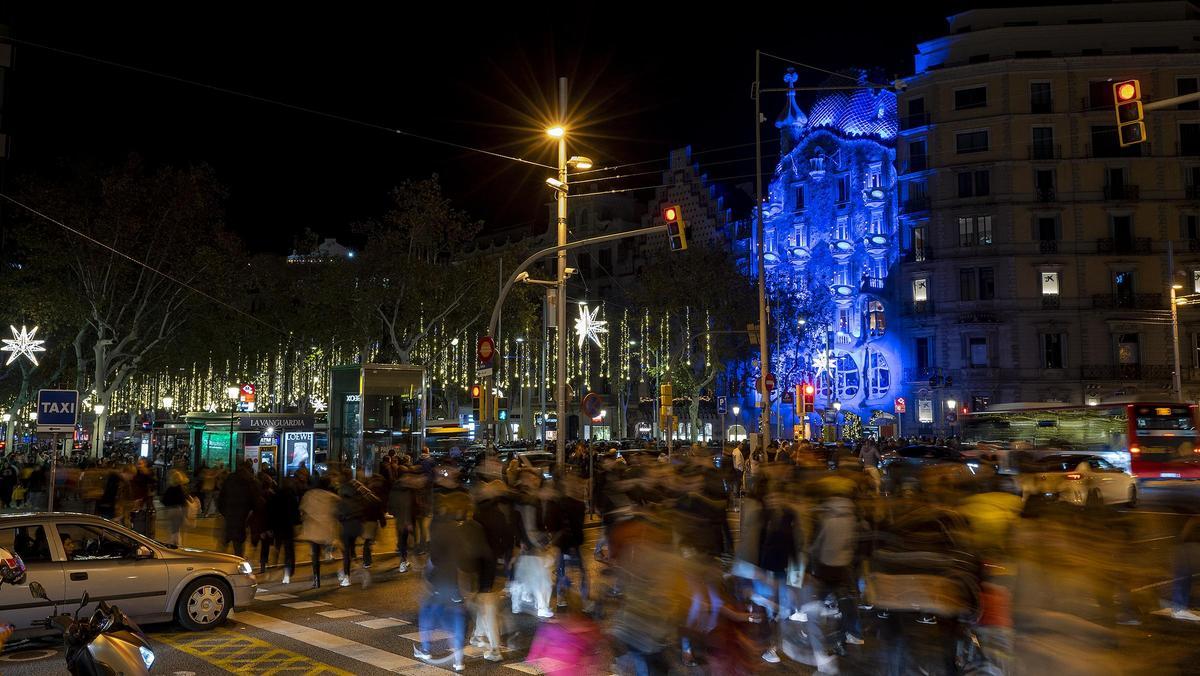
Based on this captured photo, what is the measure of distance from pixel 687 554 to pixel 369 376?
2189 cm

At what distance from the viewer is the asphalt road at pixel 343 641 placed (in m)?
8.96

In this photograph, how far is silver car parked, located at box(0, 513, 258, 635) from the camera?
390 inches

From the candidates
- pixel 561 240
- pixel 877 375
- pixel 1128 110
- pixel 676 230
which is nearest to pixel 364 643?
pixel 676 230

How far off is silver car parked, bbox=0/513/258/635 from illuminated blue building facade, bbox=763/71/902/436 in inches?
1750

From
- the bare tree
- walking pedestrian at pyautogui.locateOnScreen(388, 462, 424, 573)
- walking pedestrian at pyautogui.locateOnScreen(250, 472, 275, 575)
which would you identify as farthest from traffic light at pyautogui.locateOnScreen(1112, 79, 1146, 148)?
the bare tree

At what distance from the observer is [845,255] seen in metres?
54.6

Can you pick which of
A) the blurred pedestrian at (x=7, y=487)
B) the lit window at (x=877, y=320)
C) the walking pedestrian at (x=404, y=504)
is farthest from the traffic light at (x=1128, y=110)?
the lit window at (x=877, y=320)

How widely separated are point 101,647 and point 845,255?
52.5 meters

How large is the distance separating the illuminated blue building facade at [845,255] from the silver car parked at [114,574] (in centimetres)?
4445

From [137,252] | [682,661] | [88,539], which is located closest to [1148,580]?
[682,661]

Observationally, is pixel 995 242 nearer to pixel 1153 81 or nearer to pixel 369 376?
pixel 1153 81

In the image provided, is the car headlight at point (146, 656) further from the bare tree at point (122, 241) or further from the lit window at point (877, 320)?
the lit window at point (877, 320)

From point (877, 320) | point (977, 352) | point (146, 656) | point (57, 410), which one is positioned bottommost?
point (146, 656)

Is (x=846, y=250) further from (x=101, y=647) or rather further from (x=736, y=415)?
(x=101, y=647)
